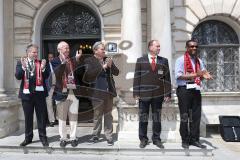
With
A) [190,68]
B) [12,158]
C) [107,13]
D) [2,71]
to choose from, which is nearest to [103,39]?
[107,13]

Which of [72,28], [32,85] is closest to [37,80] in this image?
[32,85]

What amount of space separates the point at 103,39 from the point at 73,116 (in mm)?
3438

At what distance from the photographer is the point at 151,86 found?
8.55 metres

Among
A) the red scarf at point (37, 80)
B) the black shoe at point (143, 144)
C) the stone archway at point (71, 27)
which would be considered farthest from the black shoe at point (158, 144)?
the stone archway at point (71, 27)

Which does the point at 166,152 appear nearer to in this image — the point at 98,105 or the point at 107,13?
the point at 98,105

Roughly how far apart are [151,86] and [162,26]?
1939 millimetres

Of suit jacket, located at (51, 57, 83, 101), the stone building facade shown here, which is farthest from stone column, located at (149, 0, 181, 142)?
suit jacket, located at (51, 57, 83, 101)

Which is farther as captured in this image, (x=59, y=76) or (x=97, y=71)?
(x=97, y=71)

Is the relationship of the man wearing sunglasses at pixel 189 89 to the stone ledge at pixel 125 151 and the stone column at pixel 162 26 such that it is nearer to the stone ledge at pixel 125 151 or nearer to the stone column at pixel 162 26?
the stone ledge at pixel 125 151

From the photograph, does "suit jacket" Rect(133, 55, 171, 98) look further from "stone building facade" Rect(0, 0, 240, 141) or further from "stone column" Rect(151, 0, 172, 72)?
"stone building facade" Rect(0, 0, 240, 141)

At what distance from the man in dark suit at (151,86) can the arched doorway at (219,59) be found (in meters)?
3.43

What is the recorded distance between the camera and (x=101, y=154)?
8.38 m

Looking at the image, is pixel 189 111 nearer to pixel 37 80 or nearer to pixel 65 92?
pixel 65 92

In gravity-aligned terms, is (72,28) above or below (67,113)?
above
